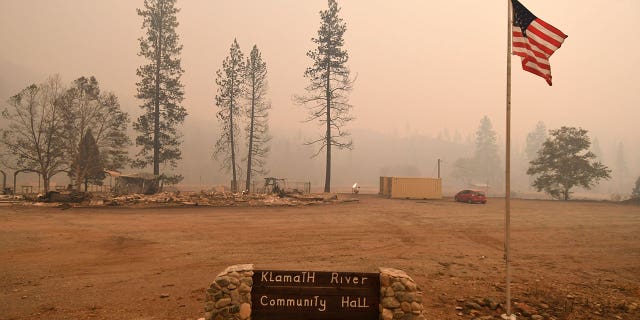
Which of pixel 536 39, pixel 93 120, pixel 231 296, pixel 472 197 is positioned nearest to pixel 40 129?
pixel 93 120

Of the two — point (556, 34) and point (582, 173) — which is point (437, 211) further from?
point (582, 173)

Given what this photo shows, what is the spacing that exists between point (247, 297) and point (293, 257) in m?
6.39

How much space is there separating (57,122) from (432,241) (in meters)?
38.3

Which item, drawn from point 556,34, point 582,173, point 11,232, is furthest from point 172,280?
point 582,173

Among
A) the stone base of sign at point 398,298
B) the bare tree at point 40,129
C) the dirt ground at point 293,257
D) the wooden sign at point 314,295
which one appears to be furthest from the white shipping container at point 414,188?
the bare tree at point 40,129

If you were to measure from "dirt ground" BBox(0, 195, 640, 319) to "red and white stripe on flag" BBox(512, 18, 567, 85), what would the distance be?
18.5 feet

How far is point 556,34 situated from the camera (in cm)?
799

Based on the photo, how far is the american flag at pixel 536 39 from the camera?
7957 millimetres

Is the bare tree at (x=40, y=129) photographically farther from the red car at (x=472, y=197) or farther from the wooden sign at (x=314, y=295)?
the red car at (x=472, y=197)

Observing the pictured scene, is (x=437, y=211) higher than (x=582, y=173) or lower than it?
lower

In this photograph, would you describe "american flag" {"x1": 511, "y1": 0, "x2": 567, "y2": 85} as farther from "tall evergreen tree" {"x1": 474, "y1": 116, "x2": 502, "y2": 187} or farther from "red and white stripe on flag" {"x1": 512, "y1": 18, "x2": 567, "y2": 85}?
"tall evergreen tree" {"x1": 474, "y1": 116, "x2": 502, "y2": 187}

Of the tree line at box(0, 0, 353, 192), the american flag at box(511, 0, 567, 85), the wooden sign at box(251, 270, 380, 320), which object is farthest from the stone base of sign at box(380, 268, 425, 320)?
the tree line at box(0, 0, 353, 192)

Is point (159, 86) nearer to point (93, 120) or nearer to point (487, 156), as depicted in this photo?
point (93, 120)

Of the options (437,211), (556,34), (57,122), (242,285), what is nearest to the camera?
(242,285)
